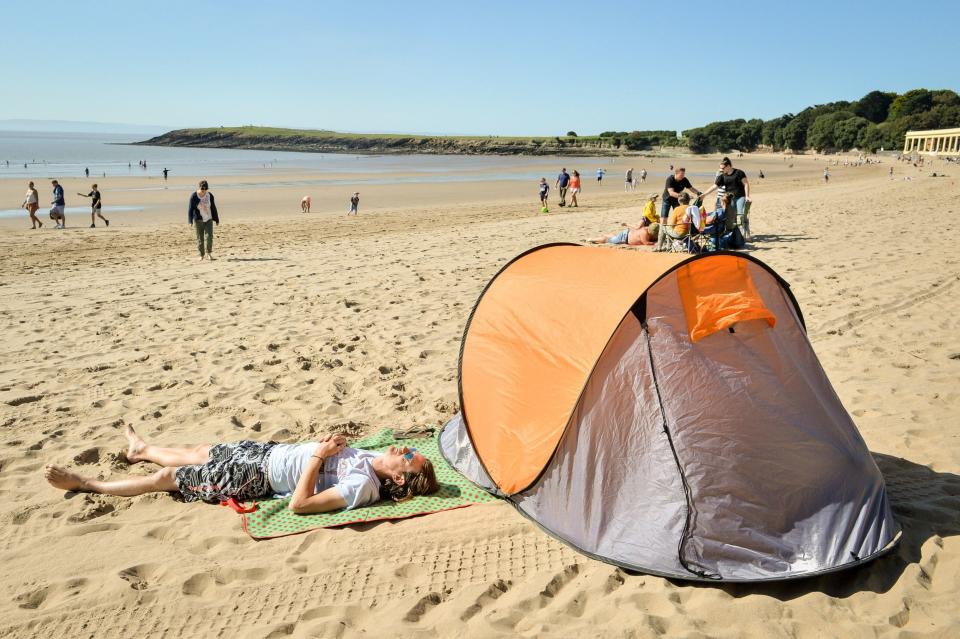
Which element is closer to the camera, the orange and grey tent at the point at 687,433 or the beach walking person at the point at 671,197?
the orange and grey tent at the point at 687,433

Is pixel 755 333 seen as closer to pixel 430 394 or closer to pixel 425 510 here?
pixel 425 510

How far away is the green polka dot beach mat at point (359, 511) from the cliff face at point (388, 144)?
130 metres

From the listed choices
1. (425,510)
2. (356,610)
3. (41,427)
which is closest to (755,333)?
(425,510)

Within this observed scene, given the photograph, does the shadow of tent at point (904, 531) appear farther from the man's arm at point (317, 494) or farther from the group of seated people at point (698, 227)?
the group of seated people at point (698, 227)

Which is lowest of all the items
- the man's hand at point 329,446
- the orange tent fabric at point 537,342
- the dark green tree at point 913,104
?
the man's hand at point 329,446

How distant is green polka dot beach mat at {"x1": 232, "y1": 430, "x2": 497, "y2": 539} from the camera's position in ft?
14.3

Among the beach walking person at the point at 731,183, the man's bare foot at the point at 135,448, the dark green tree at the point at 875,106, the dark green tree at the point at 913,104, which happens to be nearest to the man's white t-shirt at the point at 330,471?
the man's bare foot at the point at 135,448

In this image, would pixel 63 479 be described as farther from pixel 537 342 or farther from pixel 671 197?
pixel 671 197

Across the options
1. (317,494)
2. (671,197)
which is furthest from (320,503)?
(671,197)

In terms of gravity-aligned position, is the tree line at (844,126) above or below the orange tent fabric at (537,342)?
above

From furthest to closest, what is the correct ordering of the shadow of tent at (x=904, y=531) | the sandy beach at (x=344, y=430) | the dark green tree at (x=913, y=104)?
1. the dark green tree at (x=913, y=104)
2. the shadow of tent at (x=904, y=531)
3. the sandy beach at (x=344, y=430)

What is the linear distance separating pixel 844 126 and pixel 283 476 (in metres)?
125

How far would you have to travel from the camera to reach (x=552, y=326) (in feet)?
15.0

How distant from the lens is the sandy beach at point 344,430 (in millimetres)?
3518
